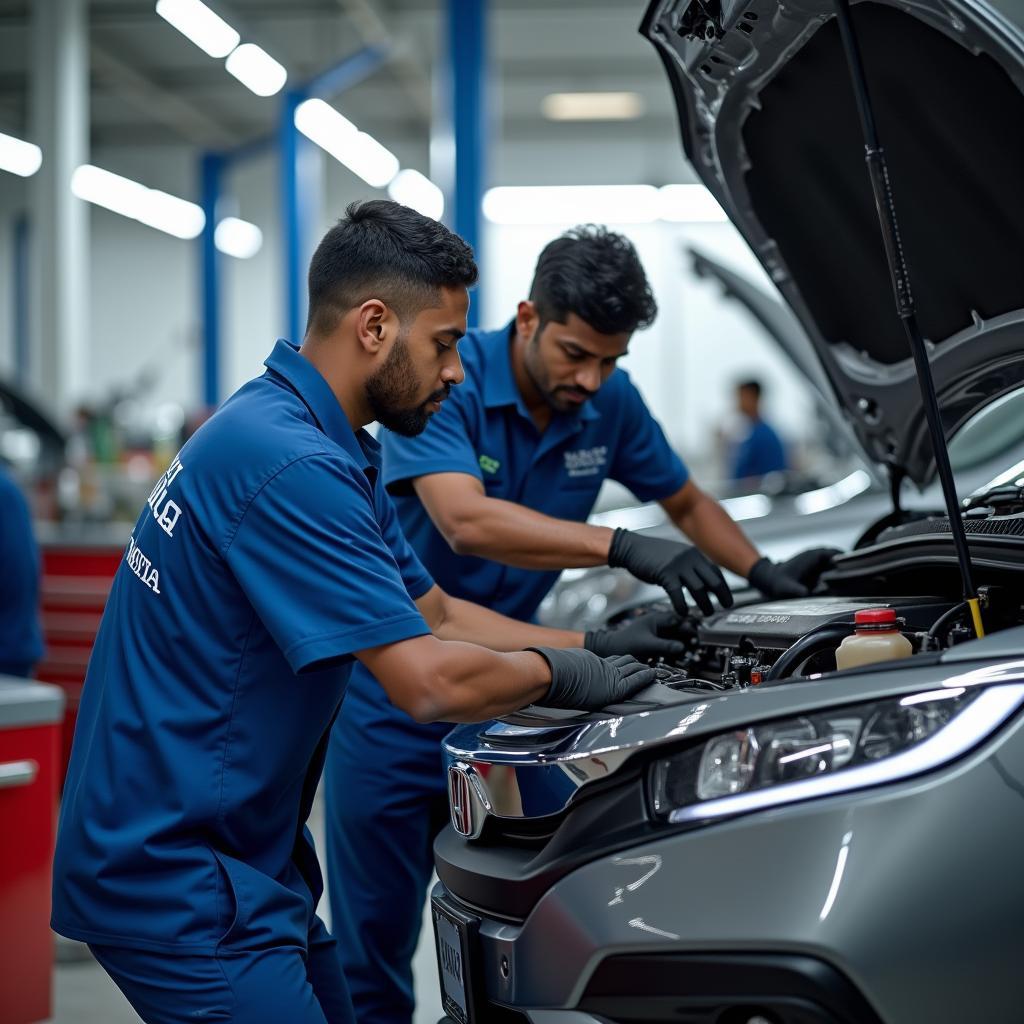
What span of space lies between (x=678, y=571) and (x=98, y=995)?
183 centimetres

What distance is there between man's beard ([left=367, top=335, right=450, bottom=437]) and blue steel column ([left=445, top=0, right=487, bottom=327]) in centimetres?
599

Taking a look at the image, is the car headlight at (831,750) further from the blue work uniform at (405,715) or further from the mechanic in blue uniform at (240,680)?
the blue work uniform at (405,715)

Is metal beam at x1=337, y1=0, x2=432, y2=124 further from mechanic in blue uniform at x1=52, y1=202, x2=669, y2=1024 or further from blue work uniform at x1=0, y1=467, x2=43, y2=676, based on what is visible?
mechanic in blue uniform at x1=52, y1=202, x2=669, y2=1024

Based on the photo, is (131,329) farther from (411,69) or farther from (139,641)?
(139,641)

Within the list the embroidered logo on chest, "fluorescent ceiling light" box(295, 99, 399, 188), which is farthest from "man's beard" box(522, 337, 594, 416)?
"fluorescent ceiling light" box(295, 99, 399, 188)

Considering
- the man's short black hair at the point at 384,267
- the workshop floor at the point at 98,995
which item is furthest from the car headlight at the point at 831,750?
the workshop floor at the point at 98,995

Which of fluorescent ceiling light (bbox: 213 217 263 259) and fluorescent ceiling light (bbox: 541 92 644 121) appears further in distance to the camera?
fluorescent ceiling light (bbox: 213 217 263 259)

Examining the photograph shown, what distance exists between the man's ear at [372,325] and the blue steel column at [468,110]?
602cm

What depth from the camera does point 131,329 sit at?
2009 centimetres

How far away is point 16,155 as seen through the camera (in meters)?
16.0

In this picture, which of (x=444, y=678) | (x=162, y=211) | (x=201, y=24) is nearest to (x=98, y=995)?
(x=444, y=678)

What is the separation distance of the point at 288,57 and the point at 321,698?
1304cm

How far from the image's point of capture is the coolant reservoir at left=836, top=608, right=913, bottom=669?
1.54 meters

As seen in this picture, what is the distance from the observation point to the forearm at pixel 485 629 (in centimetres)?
203
